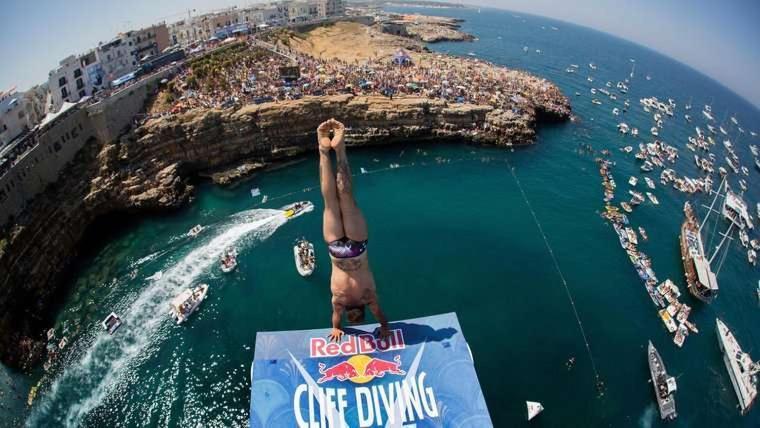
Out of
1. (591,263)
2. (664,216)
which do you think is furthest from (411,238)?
(664,216)

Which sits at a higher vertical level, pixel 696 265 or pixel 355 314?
pixel 355 314

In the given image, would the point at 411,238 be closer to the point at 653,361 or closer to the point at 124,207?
the point at 653,361

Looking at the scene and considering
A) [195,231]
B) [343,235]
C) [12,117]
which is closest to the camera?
[343,235]

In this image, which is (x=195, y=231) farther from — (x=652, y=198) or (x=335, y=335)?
(x=652, y=198)

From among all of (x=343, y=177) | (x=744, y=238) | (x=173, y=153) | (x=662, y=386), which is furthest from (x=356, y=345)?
(x=744, y=238)

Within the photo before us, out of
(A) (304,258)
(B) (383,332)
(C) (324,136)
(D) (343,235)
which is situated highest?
(C) (324,136)

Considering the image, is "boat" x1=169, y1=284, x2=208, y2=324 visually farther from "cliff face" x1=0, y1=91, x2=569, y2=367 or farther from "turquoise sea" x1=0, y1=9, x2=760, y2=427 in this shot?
"cliff face" x1=0, y1=91, x2=569, y2=367

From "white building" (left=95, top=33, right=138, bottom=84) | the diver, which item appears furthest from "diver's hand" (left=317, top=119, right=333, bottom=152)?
"white building" (left=95, top=33, right=138, bottom=84)
